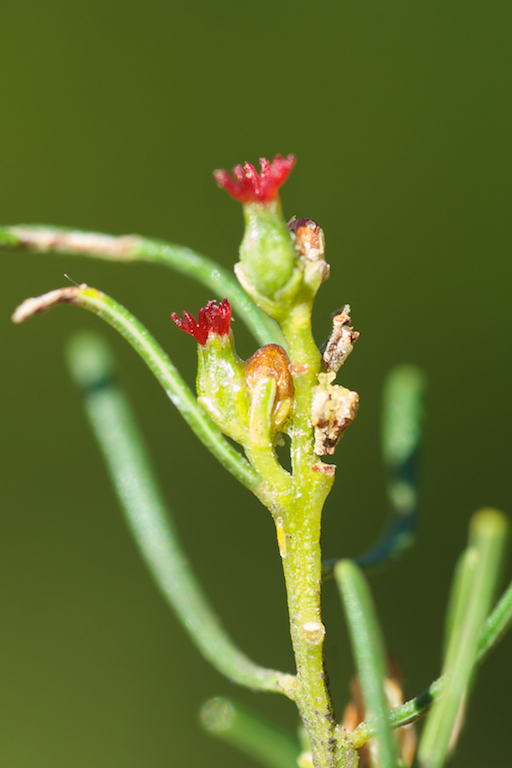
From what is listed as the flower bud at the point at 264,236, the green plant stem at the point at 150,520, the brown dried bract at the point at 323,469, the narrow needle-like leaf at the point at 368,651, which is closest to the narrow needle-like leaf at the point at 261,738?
the green plant stem at the point at 150,520

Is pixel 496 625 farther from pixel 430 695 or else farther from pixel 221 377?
pixel 221 377

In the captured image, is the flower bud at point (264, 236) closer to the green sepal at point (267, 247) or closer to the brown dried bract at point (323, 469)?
the green sepal at point (267, 247)

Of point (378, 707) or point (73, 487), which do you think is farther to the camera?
point (73, 487)

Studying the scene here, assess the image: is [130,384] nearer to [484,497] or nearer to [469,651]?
[484,497]

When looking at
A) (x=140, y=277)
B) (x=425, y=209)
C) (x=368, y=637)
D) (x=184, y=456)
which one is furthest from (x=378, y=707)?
(x=425, y=209)

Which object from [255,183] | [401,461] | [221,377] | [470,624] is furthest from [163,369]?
[401,461]

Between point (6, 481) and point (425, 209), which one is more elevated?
point (425, 209)
